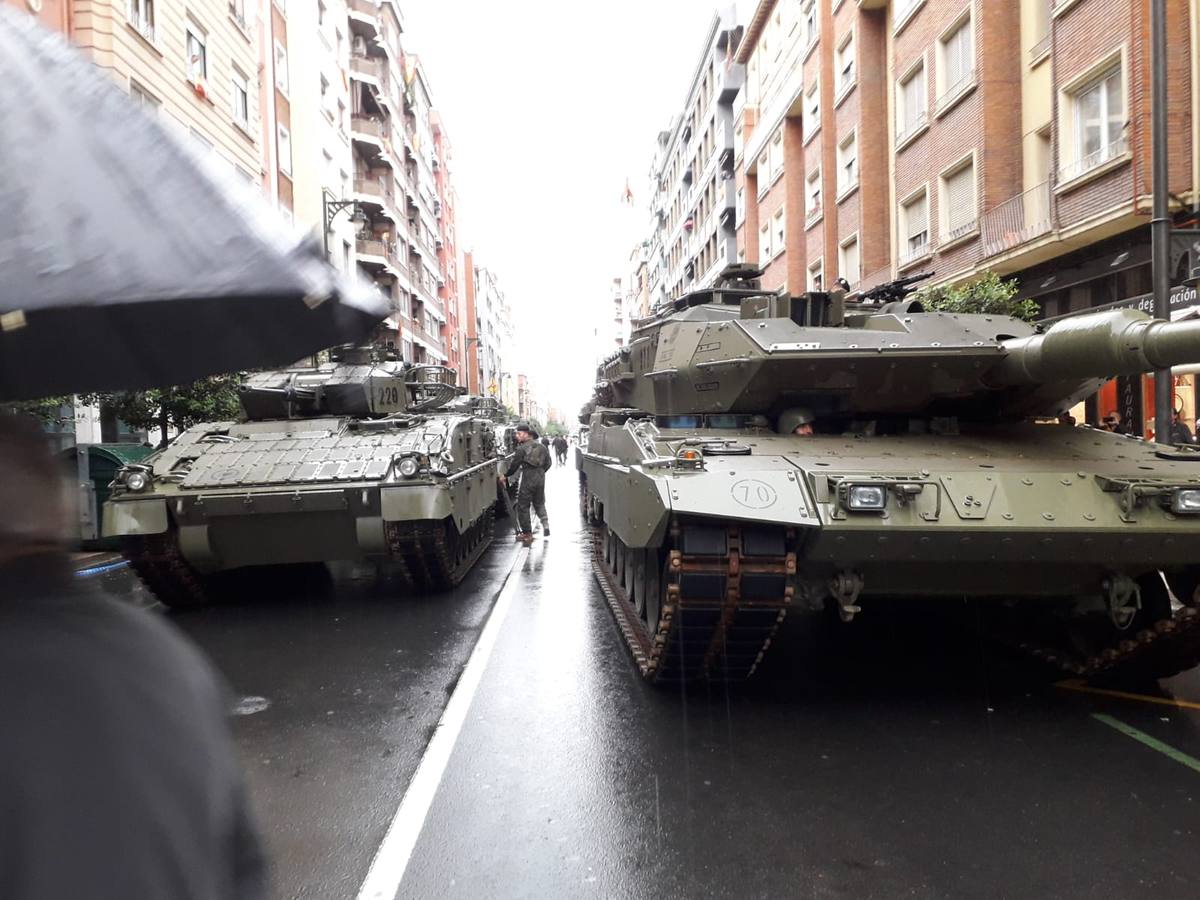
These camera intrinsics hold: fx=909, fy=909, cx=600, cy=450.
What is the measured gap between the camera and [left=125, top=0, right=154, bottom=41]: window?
14.4m

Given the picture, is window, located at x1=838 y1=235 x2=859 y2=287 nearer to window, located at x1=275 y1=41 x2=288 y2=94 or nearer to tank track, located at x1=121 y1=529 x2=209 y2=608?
window, located at x1=275 y1=41 x2=288 y2=94

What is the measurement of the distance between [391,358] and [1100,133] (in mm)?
10884

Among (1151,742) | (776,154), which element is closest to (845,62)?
(776,154)

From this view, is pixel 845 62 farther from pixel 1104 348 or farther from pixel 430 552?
pixel 1104 348

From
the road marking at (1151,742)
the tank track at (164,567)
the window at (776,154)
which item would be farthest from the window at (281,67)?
the road marking at (1151,742)

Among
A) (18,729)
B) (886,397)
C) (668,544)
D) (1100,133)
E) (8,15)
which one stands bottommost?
(668,544)

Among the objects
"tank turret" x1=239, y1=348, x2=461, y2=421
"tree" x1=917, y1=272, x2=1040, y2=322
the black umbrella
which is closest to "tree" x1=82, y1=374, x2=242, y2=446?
"tank turret" x1=239, y1=348, x2=461, y2=421

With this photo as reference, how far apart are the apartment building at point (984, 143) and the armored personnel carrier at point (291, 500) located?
8.13 metres

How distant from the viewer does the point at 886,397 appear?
5.68 metres

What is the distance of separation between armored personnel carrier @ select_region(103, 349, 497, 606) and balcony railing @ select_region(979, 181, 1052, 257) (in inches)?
430

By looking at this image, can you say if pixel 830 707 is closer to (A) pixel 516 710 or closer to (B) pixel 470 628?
(A) pixel 516 710

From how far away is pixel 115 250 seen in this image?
103 cm

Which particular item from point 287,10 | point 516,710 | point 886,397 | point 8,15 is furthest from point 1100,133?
point 287,10

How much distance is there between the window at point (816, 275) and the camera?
85.6 feet
